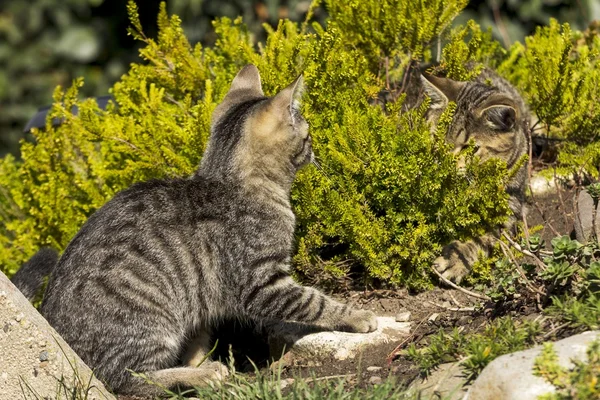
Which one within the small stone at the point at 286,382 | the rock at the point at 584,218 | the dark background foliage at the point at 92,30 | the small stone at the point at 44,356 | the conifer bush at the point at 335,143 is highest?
the dark background foliage at the point at 92,30

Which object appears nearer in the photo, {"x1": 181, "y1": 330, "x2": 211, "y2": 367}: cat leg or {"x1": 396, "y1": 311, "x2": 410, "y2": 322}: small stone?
{"x1": 396, "y1": 311, "x2": 410, "y2": 322}: small stone

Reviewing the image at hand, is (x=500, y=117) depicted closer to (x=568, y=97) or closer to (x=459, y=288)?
(x=568, y=97)

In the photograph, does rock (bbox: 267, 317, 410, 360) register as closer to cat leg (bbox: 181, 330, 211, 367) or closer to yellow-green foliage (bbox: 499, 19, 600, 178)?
cat leg (bbox: 181, 330, 211, 367)

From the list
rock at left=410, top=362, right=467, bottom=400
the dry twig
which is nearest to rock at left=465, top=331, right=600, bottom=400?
rock at left=410, top=362, right=467, bottom=400

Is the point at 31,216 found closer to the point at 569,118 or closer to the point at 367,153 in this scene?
the point at 367,153

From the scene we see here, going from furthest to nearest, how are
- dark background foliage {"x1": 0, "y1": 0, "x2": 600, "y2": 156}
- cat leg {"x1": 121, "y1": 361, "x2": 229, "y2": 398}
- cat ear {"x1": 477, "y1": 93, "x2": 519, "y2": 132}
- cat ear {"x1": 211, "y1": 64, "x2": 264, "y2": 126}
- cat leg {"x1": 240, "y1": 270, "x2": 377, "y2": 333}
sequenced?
dark background foliage {"x1": 0, "y1": 0, "x2": 600, "y2": 156} < cat ear {"x1": 477, "y1": 93, "x2": 519, "y2": 132} < cat ear {"x1": 211, "y1": 64, "x2": 264, "y2": 126} < cat leg {"x1": 240, "y1": 270, "x2": 377, "y2": 333} < cat leg {"x1": 121, "y1": 361, "x2": 229, "y2": 398}

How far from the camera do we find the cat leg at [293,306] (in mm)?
4258

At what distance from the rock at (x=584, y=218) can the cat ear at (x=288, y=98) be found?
154 centimetres

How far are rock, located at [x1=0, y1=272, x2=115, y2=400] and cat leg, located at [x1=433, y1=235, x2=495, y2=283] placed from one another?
6.29ft

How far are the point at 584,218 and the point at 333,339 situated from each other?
4.89 feet

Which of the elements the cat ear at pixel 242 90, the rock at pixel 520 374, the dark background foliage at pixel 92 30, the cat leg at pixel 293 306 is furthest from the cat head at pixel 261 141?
the dark background foliage at pixel 92 30

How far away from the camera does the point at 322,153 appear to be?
473 cm

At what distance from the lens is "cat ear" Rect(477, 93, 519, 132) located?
5.07 m

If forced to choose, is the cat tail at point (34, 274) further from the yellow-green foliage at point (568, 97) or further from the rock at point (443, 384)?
the yellow-green foliage at point (568, 97)
